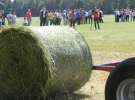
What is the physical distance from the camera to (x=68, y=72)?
7.77 meters

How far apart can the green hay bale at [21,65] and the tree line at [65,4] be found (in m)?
69.8

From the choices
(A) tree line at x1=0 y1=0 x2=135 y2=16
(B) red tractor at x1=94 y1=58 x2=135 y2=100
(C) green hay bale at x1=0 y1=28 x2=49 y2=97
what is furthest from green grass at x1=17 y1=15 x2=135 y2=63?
(A) tree line at x1=0 y1=0 x2=135 y2=16

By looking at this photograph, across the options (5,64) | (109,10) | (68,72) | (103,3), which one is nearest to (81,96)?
(68,72)

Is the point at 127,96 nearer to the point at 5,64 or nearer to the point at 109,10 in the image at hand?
the point at 5,64

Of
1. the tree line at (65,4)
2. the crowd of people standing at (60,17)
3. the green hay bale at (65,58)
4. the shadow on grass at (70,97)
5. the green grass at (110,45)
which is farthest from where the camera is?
the tree line at (65,4)

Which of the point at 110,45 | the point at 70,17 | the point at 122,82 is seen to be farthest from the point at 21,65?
the point at 70,17

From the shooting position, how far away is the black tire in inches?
233

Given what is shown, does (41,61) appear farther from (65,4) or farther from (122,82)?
(65,4)

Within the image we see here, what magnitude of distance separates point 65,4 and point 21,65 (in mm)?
92690

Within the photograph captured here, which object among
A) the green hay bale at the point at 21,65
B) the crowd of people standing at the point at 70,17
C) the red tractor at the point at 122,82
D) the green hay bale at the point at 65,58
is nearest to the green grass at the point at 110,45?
the green hay bale at the point at 65,58

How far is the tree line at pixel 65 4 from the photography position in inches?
3238

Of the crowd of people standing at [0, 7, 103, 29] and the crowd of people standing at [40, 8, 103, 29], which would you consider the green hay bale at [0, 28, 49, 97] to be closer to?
the crowd of people standing at [0, 7, 103, 29]

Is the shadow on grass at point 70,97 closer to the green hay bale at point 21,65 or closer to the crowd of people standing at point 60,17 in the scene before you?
the green hay bale at point 21,65

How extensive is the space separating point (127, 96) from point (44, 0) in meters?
100.0
